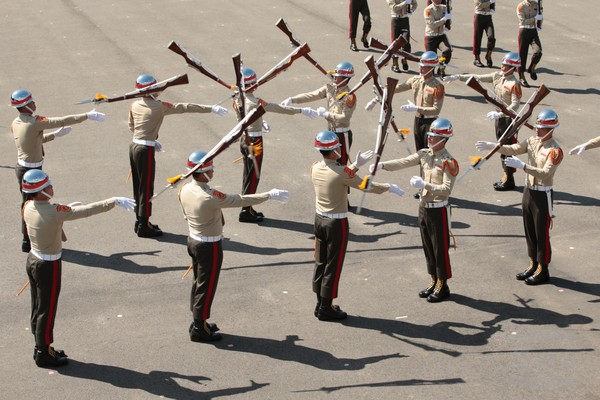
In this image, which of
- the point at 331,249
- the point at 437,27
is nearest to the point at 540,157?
the point at 331,249

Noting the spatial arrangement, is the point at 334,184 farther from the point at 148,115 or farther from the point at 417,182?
the point at 148,115

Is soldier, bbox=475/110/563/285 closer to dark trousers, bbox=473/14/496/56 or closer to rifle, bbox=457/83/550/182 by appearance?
rifle, bbox=457/83/550/182

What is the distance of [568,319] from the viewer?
36.0 ft

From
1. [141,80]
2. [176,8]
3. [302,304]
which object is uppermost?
[141,80]

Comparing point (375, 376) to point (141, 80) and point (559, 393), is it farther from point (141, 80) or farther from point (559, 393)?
point (141, 80)

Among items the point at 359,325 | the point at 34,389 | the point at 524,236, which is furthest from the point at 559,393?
the point at 34,389

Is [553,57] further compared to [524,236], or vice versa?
[553,57]

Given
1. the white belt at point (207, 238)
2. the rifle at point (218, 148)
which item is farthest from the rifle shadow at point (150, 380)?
the rifle at point (218, 148)

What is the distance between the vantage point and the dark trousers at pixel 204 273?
10.5 metres

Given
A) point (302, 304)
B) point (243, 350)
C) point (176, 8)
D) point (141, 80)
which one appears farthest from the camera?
point (176, 8)

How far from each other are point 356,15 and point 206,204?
11.6 meters

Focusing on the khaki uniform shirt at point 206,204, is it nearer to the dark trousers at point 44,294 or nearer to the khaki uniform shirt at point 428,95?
the dark trousers at point 44,294

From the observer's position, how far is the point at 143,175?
1338 centimetres

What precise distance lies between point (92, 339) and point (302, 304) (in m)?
2.31
